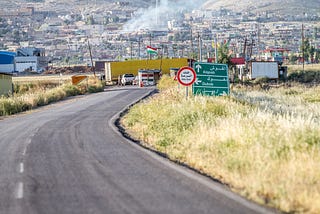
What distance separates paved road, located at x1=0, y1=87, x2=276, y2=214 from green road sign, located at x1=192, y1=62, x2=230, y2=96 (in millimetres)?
5557

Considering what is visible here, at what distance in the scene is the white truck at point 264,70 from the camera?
83812mm

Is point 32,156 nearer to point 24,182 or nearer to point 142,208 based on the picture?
point 24,182

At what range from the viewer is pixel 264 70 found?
3322 inches

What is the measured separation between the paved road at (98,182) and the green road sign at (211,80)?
18.2 feet

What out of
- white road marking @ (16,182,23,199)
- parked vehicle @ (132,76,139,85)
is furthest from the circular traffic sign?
parked vehicle @ (132,76,139,85)

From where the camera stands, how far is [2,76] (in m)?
57.8

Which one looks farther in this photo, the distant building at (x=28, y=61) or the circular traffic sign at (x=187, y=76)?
the distant building at (x=28, y=61)

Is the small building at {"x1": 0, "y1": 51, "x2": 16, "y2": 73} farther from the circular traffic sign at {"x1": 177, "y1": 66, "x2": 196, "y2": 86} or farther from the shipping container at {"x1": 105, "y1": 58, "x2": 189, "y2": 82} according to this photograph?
the circular traffic sign at {"x1": 177, "y1": 66, "x2": 196, "y2": 86}

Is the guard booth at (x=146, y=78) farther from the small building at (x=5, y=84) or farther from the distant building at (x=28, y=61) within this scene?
the distant building at (x=28, y=61)

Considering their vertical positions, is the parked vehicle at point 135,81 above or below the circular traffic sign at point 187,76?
below

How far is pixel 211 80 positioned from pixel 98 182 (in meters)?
14.6

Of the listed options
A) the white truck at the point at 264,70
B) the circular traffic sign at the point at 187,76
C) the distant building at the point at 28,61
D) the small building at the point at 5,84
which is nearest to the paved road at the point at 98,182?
the circular traffic sign at the point at 187,76

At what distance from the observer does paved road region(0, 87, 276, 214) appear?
1121cm

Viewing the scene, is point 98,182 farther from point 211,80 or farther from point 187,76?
point 211,80
